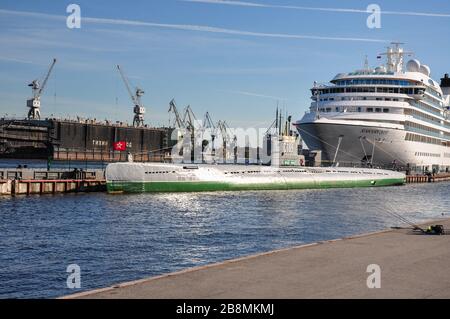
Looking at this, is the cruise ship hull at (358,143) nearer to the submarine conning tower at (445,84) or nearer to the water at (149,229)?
the water at (149,229)

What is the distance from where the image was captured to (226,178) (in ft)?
213

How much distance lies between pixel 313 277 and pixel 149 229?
20012mm

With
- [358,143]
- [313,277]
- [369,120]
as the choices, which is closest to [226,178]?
[358,143]

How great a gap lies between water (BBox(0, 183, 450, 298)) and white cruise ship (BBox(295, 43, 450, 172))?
2367cm

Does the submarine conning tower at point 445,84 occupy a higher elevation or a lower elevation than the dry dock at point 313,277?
higher

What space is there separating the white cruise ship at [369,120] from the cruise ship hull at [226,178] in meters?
3.64

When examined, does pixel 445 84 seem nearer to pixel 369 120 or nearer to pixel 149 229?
pixel 369 120

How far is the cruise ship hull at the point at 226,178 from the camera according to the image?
5869cm

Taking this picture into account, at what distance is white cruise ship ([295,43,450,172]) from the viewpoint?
8038 centimetres

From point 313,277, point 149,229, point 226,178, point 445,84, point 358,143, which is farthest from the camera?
point 445,84

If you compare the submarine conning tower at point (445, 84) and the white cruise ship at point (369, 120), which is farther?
the submarine conning tower at point (445, 84)

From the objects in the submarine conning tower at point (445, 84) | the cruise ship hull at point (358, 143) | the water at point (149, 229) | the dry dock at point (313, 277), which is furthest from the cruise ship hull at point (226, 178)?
the submarine conning tower at point (445, 84)
